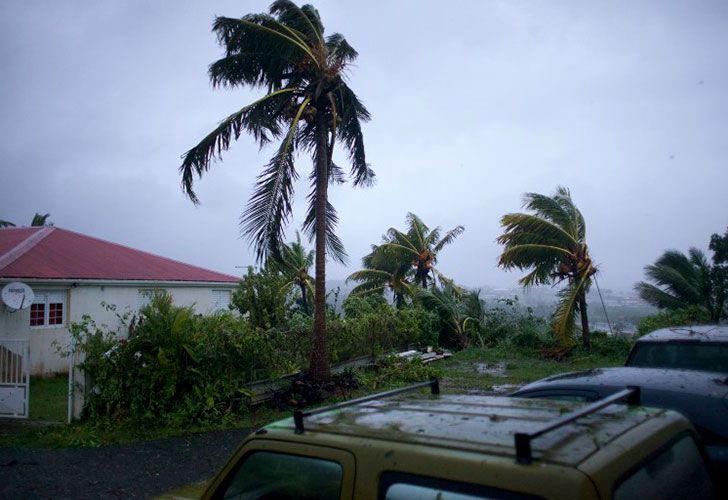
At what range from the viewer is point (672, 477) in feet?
7.07

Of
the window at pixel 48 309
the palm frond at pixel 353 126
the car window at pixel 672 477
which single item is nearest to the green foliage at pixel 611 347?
the palm frond at pixel 353 126

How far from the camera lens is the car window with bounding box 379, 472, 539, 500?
5.91 ft

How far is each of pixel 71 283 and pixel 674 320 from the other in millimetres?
18764

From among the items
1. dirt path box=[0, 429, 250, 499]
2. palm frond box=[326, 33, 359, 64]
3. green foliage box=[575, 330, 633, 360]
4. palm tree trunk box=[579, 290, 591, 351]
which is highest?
palm frond box=[326, 33, 359, 64]

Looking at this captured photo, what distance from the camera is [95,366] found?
9727mm

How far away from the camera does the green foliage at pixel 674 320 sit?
17656mm

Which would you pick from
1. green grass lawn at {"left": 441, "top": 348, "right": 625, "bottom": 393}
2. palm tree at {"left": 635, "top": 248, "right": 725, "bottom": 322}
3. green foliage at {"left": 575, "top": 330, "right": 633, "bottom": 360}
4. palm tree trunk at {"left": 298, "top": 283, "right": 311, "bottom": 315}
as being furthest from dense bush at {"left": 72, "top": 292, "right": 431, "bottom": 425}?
palm tree at {"left": 635, "top": 248, "right": 725, "bottom": 322}

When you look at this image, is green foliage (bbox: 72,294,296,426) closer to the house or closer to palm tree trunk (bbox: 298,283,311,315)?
the house

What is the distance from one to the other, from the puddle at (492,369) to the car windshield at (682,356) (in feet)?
30.0

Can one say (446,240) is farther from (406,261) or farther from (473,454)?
(473,454)

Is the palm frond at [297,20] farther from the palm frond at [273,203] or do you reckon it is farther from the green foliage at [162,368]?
the green foliage at [162,368]

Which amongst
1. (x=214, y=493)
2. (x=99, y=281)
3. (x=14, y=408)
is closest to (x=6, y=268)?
(x=99, y=281)

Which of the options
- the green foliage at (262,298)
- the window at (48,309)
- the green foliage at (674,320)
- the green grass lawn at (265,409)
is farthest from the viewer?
the green foliage at (674,320)

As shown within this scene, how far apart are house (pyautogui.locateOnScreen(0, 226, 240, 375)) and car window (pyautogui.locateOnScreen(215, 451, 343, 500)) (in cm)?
1027
